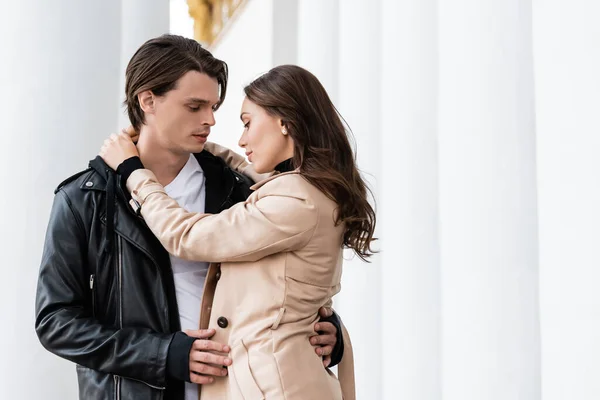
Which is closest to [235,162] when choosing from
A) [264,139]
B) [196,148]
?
[196,148]

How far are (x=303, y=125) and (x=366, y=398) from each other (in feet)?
6.45

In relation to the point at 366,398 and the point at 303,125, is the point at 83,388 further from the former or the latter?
the point at 366,398

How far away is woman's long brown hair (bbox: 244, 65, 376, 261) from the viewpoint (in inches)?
70.6

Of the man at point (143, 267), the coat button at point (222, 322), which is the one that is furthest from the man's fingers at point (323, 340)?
the coat button at point (222, 322)

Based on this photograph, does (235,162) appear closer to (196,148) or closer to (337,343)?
(196,148)

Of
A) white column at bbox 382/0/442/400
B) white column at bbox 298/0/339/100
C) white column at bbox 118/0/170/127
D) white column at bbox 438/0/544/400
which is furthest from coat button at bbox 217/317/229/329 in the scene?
white column at bbox 298/0/339/100

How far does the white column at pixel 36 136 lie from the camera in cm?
267

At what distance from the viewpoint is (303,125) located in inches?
71.5

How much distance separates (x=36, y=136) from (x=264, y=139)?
3.81 feet

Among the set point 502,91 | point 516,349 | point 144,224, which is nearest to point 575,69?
point 502,91

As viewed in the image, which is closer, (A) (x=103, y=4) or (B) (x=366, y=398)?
(A) (x=103, y=4)

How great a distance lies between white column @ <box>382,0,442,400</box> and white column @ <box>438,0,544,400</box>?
0.33m

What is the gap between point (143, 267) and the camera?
6.08ft

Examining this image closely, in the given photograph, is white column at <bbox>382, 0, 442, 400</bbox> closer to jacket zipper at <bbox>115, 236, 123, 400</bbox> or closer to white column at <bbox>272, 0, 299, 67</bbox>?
white column at <bbox>272, 0, 299, 67</bbox>
